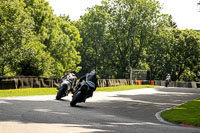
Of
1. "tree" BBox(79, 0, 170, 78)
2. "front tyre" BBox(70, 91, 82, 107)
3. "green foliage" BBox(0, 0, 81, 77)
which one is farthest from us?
"tree" BBox(79, 0, 170, 78)

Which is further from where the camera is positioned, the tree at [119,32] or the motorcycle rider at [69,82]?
the tree at [119,32]

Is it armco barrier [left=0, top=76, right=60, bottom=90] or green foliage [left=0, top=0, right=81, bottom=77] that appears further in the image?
green foliage [left=0, top=0, right=81, bottom=77]

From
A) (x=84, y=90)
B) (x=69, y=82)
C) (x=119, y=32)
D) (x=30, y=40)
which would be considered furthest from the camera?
(x=119, y=32)

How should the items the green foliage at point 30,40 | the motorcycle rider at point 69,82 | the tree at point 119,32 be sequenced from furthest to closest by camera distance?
the tree at point 119,32 → the green foliage at point 30,40 → the motorcycle rider at point 69,82

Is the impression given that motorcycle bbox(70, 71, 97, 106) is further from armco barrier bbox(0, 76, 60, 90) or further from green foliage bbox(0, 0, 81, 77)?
green foliage bbox(0, 0, 81, 77)

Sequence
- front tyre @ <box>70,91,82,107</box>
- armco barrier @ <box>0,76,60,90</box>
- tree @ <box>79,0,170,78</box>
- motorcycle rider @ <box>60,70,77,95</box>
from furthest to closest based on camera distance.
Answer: tree @ <box>79,0,170,78</box>
armco barrier @ <box>0,76,60,90</box>
motorcycle rider @ <box>60,70,77,95</box>
front tyre @ <box>70,91,82,107</box>

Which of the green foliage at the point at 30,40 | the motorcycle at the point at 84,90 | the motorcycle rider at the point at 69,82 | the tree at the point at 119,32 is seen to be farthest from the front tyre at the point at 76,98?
the tree at the point at 119,32

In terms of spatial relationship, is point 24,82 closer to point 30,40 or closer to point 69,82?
point 69,82

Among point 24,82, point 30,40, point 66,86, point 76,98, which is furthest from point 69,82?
point 30,40

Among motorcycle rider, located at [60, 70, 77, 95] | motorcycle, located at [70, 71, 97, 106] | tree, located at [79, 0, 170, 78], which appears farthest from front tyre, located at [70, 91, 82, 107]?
tree, located at [79, 0, 170, 78]

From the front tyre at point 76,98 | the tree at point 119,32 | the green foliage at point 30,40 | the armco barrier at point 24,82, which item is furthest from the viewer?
the tree at point 119,32

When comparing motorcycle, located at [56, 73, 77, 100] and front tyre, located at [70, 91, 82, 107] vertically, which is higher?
motorcycle, located at [56, 73, 77, 100]

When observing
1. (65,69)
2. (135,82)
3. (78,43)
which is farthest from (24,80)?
(78,43)

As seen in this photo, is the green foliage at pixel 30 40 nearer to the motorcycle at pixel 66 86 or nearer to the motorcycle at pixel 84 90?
the motorcycle at pixel 66 86
